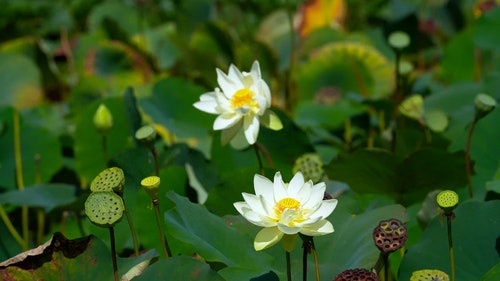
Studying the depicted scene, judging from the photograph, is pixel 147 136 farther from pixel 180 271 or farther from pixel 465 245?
pixel 465 245

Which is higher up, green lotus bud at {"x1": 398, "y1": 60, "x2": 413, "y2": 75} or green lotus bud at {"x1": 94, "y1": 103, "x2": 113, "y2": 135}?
green lotus bud at {"x1": 94, "y1": 103, "x2": 113, "y2": 135}

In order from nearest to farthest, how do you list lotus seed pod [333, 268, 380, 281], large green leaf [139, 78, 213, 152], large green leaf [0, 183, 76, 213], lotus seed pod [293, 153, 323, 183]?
lotus seed pod [333, 268, 380, 281], lotus seed pod [293, 153, 323, 183], large green leaf [0, 183, 76, 213], large green leaf [139, 78, 213, 152]

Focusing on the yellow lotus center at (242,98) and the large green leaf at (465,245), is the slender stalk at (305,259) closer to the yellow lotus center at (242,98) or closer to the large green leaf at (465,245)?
the large green leaf at (465,245)

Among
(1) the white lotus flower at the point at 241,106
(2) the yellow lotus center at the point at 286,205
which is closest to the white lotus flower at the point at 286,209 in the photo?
(2) the yellow lotus center at the point at 286,205

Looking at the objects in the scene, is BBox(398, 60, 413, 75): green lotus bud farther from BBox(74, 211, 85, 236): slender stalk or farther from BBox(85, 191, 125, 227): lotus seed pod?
BBox(85, 191, 125, 227): lotus seed pod

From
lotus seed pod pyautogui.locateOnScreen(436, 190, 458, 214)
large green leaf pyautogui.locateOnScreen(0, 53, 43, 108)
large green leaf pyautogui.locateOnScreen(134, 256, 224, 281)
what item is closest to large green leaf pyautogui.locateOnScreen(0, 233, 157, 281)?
large green leaf pyautogui.locateOnScreen(134, 256, 224, 281)

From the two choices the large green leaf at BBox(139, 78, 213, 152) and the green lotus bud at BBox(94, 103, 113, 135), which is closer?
the green lotus bud at BBox(94, 103, 113, 135)
